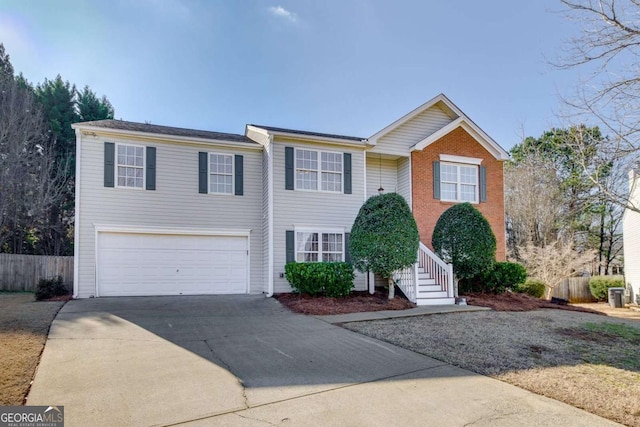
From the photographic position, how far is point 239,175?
1432cm

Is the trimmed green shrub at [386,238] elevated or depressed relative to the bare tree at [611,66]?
depressed

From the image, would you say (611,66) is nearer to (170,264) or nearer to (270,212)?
(270,212)

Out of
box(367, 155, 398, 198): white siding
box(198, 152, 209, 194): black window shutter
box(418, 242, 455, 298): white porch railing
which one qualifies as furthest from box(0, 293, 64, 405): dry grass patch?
box(367, 155, 398, 198): white siding

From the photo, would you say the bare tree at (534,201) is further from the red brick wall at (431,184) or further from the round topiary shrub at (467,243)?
the round topiary shrub at (467,243)

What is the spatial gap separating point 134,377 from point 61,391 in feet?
2.68

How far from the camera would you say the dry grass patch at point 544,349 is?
16.1 ft

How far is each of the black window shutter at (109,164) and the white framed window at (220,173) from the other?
10.1 feet

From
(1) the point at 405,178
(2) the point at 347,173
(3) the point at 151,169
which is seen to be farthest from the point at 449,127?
(3) the point at 151,169

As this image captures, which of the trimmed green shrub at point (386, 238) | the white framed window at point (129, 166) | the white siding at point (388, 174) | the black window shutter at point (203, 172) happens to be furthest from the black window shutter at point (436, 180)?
the white framed window at point (129, 166)

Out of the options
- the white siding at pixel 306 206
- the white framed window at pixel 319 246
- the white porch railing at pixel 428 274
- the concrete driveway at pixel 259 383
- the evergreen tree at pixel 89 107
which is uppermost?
the evergreen tree at pixel 89 107

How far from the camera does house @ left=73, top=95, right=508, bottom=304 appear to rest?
12688 millimetres

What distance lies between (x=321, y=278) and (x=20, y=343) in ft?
25.0

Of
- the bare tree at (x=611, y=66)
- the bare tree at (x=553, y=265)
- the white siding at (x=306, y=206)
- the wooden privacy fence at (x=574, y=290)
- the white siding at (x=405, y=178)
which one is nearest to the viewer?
the bare tree at (x=611, y=66)

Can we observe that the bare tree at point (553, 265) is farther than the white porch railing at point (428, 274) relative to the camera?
Yes
